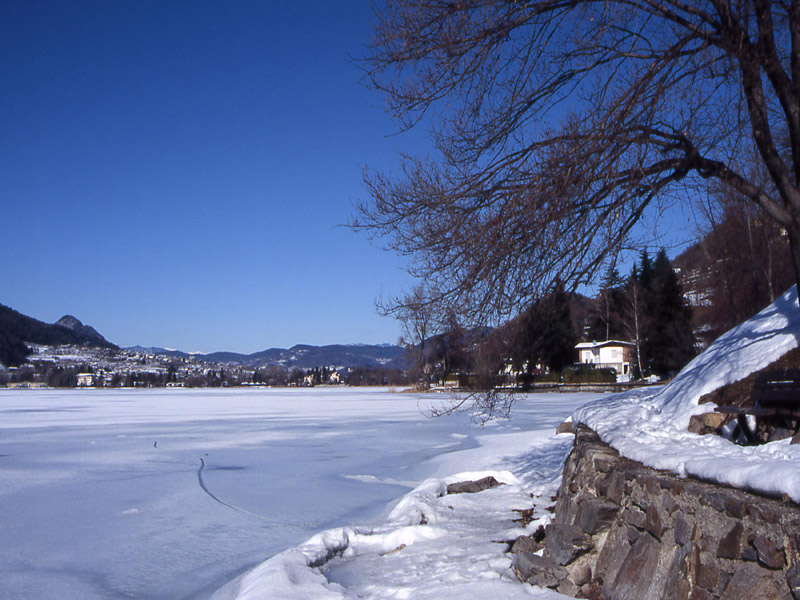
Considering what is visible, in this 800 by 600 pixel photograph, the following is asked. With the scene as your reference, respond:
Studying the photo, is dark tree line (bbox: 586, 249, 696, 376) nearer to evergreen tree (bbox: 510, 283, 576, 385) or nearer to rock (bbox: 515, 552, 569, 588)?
evergreen tree (bbox: 510, 283, 576, 385)

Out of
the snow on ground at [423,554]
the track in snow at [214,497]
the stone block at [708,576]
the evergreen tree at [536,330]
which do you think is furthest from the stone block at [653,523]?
the track in snow at [214,497]

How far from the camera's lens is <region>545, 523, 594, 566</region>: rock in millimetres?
5004

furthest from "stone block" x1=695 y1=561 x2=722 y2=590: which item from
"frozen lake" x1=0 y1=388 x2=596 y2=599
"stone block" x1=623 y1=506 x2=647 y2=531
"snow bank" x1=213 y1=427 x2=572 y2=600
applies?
"frozen lake" x1=0 y1=388 x2=596 y2=599

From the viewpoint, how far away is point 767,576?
322cm

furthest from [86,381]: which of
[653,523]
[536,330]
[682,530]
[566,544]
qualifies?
[682,530]

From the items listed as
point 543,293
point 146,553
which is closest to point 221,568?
point 146,553

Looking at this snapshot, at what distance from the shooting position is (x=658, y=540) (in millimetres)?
4156

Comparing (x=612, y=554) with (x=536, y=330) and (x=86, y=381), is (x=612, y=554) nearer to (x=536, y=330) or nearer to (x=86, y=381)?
(x=536, y=330)

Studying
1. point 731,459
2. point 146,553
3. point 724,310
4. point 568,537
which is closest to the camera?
point 731,459

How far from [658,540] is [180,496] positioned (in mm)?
8443

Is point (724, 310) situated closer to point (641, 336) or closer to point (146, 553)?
point (641, 336)

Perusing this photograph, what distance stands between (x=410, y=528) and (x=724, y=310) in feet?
71.4

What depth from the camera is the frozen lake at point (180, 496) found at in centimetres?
716

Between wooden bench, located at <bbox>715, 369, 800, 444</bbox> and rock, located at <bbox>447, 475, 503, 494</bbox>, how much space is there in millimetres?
4958
